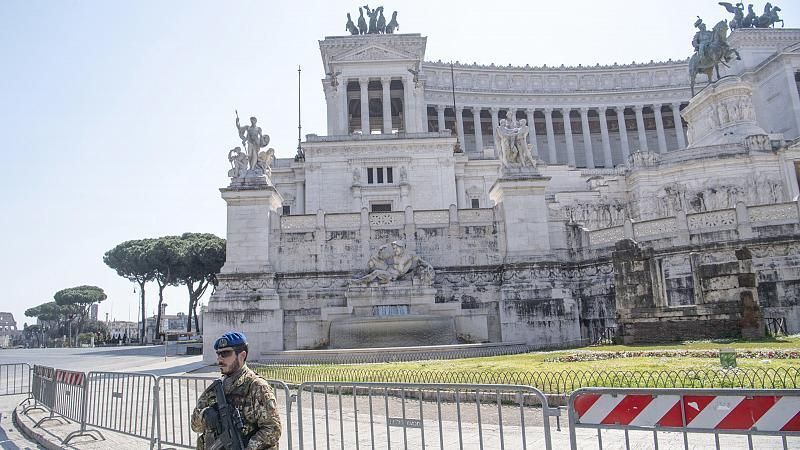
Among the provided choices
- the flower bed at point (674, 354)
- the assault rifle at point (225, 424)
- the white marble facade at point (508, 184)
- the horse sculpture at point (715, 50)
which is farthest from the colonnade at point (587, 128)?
the assault rifle at point (225, 424)

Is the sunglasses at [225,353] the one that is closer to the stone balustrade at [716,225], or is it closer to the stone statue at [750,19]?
the stone balustrade at [716,225]

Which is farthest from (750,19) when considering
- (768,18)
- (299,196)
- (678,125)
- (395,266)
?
(395,266)

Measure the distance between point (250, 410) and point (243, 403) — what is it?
10cm

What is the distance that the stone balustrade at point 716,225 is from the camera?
24.7 metres

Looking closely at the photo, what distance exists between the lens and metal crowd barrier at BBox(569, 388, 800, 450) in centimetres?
484

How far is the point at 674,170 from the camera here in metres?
48.2

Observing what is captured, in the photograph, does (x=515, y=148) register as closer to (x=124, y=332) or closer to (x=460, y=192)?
(x=460, y=192)

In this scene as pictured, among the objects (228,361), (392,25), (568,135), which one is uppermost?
(392,25)

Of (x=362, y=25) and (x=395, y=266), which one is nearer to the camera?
(x=395, y=266)

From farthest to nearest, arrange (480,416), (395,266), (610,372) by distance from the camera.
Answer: (395,266) → (610,372) → (480,416)

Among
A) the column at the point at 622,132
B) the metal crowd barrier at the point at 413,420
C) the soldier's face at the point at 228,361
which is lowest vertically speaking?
the metal crowd barrier at the point at 413,420

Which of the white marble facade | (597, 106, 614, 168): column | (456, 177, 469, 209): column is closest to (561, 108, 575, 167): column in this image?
the white marble facade

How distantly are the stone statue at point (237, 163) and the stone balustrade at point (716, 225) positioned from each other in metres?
17.5

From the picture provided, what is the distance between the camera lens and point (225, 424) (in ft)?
16.1
